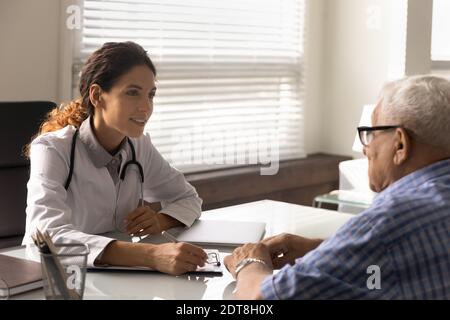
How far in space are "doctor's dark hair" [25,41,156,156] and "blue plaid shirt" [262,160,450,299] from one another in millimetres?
1182

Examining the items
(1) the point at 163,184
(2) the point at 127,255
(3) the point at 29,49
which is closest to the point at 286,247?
(2) the point at 127,255

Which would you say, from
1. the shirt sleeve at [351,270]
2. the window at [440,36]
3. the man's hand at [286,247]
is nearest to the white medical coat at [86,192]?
the man's hand at [286,247]

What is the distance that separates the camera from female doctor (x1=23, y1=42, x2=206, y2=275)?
7.45ft

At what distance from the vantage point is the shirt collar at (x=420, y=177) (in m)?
1.53

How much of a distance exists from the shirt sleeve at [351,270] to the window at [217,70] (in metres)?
2.60

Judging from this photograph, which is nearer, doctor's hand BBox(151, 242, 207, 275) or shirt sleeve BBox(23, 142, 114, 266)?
doctor's hand BBox(151, 242, 207, 275)

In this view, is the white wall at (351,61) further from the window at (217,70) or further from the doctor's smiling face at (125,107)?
the doctor's smiling face at (125,107)

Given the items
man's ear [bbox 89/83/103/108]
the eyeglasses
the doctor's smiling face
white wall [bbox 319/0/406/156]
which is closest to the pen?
the doctor's smiling face

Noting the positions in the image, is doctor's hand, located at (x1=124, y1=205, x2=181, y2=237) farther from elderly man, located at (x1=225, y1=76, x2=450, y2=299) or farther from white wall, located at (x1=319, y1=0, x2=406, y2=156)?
white wall, located at (x1=319, y1=0, x2=406, y2=156)

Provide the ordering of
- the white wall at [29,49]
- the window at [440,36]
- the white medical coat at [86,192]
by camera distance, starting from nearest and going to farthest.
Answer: the white medical coat at [86,192] < the white wall at [29,49] < the window at [440,36]

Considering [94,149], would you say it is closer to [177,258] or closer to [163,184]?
[163,184]

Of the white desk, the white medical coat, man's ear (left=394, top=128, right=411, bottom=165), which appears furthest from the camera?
the white medical coat

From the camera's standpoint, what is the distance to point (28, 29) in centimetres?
359

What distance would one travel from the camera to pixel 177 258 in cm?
187
